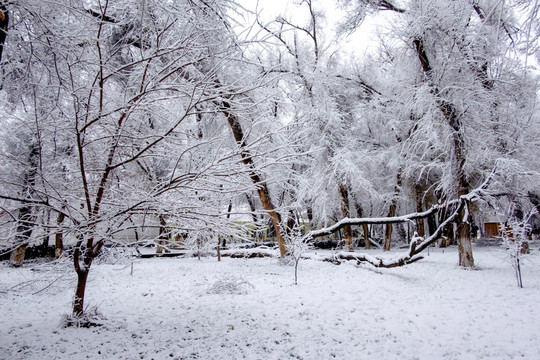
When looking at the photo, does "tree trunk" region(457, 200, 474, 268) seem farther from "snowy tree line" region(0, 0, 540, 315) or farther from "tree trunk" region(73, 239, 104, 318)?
"tree trunk" region(73, 239, 104, 318)

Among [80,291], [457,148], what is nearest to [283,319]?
[80,291]

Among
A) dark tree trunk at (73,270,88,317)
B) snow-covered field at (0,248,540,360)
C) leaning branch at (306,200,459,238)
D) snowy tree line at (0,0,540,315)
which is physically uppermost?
snowy tree line at (0,0,540,315)

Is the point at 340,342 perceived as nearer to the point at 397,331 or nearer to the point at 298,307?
the point at 397,331

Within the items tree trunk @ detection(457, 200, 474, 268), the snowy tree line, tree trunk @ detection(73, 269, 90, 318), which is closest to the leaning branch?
the snowy tree line

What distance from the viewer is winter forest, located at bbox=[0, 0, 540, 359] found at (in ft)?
9.74

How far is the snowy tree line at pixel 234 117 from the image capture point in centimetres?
290

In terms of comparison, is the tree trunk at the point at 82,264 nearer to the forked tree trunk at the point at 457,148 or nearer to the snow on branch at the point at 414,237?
the snow on branch at the point at 414,237

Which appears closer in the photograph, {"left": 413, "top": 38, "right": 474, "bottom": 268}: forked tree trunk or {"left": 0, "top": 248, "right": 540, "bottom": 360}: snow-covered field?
{"left": 0, "top": 248, "right": 540, "bottom": 360}: snow-covered field

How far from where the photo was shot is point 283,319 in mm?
5211

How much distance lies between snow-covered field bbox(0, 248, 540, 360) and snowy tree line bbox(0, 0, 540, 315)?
942mm

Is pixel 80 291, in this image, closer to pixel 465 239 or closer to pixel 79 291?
pixel 79 291

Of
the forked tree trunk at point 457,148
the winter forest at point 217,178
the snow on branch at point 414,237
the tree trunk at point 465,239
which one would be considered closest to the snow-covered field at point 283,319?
the winter forest at point 217,178

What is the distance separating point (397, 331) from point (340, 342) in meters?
1.10

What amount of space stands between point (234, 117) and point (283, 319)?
4.68 metres
